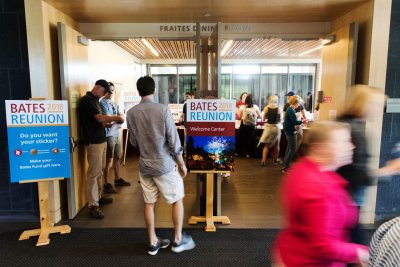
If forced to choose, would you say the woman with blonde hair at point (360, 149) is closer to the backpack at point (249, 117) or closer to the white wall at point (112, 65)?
the white wall at point (112, 65)

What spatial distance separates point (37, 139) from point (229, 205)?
2407 millimetres

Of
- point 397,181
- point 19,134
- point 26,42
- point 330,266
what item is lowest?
point 397,181

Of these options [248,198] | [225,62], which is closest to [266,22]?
[248,198]

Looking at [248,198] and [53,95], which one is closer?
[53,95]

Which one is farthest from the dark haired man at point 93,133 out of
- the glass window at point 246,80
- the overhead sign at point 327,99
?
the glass window at point 246,80

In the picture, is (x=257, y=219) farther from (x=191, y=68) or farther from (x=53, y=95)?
(x=191, y=68)

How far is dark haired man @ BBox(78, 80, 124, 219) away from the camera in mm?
3525

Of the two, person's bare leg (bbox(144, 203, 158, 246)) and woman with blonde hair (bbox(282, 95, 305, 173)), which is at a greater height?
woman with blonde hair (bbox(282, 95, 305, 173))

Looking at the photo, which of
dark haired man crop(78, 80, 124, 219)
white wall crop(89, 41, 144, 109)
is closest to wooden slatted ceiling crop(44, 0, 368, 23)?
dark haired man crop(78, 80, 124, 219)

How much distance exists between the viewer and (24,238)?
309 cm

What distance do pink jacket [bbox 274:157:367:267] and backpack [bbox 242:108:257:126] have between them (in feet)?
18.1

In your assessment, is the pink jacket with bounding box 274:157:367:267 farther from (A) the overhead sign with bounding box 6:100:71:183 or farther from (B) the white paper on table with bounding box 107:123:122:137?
(B) the white paper on table with bounding box 107:123:122:137

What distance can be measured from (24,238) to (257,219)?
2.48 meters

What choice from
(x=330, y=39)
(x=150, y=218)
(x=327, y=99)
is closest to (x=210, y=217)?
(x=150, y=218)
